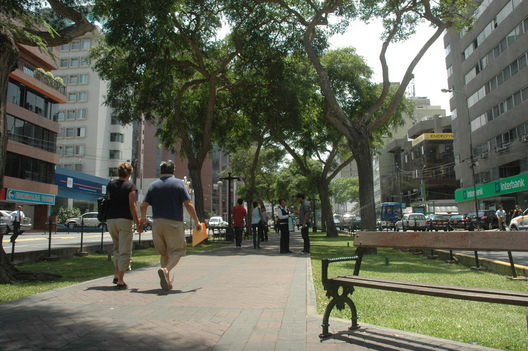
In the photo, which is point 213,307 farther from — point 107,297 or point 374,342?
point 374,342

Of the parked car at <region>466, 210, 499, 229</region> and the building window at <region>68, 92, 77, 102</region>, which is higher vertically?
the building window at <region>68, 92, 77, 102</region>

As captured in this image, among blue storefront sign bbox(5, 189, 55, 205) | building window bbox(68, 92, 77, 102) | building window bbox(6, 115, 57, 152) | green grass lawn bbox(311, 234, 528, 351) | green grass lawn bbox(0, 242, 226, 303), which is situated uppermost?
building window bbox(68, 92, 77, 102)

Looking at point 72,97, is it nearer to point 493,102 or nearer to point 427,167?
point 493,102

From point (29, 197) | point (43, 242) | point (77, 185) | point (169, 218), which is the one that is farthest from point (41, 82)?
point (169, 218)

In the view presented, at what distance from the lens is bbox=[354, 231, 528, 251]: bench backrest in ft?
10.9

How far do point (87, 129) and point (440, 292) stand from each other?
201 feet

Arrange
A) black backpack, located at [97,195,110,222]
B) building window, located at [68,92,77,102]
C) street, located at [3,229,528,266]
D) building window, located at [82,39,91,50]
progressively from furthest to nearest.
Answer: building window, located at [82,39,91,50] → building window, located at [68,92,77,102] → street, located at [3,229,528,266] → black backpack, located at [97,195,110,222]

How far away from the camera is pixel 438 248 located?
12.4 feet

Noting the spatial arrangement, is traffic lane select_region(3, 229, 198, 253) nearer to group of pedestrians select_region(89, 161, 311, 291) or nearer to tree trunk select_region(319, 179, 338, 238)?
group of pedestrians select_region(89, 161, 311, 291)

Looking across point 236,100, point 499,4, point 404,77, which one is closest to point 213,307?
point 404,77

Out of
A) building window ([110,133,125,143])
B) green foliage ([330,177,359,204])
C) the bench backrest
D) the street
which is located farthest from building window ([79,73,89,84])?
the bench backrest

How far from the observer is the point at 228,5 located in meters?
17.1

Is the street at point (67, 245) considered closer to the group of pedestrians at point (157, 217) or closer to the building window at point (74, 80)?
the group of pedestrians at point (157, 217)

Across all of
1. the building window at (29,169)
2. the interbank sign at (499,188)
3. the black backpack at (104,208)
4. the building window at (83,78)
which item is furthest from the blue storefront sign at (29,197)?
the interbank sign at (499,188)
